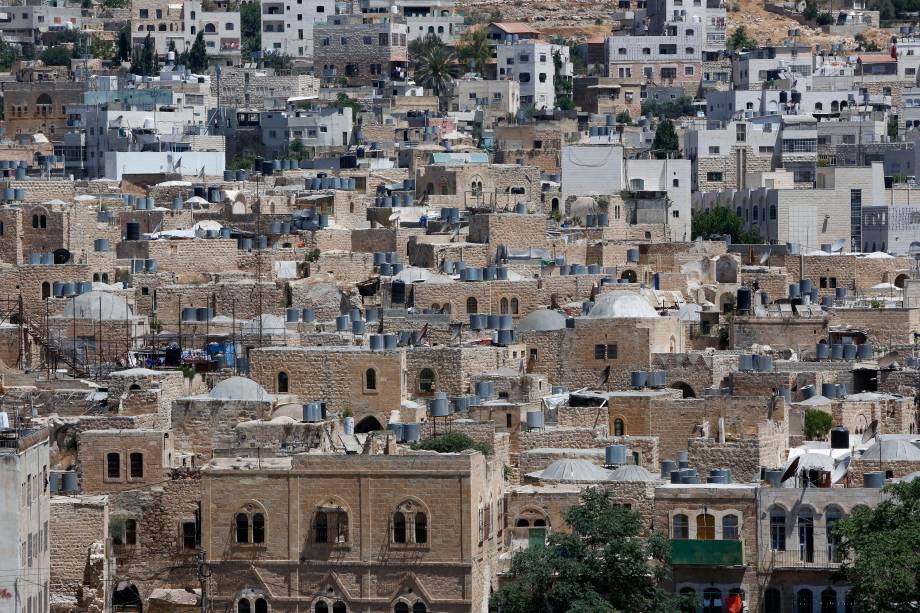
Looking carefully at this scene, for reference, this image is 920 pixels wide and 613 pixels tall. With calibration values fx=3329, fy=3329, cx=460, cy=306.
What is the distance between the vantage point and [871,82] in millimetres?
136000

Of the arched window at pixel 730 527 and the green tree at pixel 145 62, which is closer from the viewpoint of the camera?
the arched window at pixel 730 527

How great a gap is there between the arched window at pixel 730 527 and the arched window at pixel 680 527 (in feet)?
1.89

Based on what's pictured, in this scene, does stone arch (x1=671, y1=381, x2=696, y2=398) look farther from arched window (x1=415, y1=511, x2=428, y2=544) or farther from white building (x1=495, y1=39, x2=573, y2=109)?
white building (x1=495, y1=39, x2=573, y2=109)

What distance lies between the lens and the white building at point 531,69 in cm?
13700

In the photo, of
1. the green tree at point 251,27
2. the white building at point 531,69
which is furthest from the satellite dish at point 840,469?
the green tree at point 251,27

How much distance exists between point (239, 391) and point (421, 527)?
990cm

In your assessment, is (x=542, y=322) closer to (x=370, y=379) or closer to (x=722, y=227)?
(x=370, y=379)

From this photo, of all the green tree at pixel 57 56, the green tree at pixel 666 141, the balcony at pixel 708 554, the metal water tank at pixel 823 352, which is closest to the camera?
the balcony at pixel 708 554

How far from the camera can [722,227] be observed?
3851 inches

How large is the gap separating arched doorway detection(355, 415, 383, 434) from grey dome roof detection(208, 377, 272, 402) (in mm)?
2018

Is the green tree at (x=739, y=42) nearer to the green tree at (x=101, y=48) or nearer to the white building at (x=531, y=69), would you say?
the white building at (x=531, y=69)

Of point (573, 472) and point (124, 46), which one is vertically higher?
point (124, 46)

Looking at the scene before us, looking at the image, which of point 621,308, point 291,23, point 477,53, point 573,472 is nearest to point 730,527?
point 573,472

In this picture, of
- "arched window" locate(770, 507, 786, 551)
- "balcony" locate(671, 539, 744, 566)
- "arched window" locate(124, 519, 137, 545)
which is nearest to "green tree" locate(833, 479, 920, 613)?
"arched window" locate(770, 507, 786, 551)
